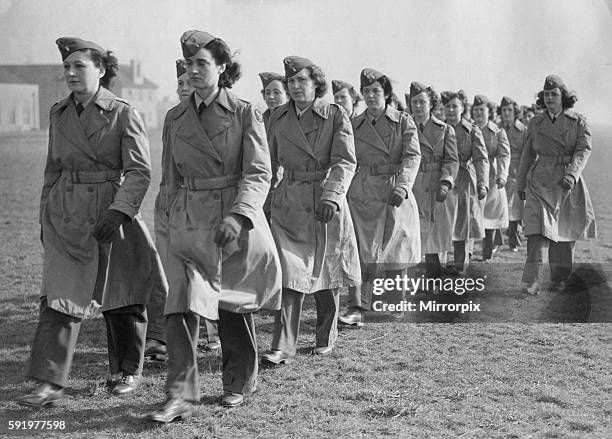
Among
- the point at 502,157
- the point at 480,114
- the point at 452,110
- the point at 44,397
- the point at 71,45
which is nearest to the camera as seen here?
the point at 44,397

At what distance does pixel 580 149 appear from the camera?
880 centimetres

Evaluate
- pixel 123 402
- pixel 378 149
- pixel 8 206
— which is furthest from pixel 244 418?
pixel 8 206

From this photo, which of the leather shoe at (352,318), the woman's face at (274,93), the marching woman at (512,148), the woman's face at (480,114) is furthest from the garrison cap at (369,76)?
the marching woman at (512,148)

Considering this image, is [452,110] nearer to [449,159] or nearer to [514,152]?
[449,159]

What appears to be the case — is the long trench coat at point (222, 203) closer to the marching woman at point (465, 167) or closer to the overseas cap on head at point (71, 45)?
the overseas cap on head at point (71, 45)

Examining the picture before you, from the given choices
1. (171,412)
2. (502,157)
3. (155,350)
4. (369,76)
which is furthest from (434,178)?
(171,412)

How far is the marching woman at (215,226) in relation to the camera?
4.84 metres

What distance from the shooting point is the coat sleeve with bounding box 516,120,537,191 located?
9203 millimetres

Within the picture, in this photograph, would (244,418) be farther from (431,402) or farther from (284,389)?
(431,402)

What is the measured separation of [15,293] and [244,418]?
4.82m

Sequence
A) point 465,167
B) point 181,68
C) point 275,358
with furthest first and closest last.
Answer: point 465,167 < point 181,68 < point 275,358

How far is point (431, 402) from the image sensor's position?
5.35 metres

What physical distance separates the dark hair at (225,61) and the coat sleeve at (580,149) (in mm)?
4408

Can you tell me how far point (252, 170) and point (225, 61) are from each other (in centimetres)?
64
